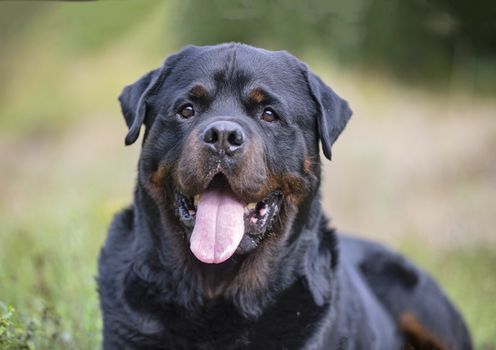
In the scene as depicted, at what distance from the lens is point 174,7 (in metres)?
7.98

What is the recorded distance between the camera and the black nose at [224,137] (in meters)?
3.43

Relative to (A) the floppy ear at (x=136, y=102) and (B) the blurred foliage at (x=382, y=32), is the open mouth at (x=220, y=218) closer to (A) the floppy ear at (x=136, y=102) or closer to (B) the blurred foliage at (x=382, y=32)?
(A) the floppy ear at (x=136, y=102)

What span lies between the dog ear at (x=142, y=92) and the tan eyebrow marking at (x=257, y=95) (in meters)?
0.48

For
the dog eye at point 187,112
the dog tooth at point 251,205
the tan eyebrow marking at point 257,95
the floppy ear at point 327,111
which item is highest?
the tan eyebrow marking at point 257,95

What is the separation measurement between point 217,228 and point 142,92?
34.9 inches

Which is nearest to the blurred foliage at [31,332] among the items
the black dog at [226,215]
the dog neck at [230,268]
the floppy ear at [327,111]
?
the black dog at [226,215]

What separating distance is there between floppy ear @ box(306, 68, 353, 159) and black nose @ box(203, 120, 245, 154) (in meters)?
0.60

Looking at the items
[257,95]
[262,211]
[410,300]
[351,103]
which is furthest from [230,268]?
[351,103]

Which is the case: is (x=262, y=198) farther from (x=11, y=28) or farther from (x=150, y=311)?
(x=11, y=28)

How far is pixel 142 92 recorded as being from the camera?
156 inches

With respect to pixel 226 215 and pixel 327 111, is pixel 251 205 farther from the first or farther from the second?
pixel 327 111

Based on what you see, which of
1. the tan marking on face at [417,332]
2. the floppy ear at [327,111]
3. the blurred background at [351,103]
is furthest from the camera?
the blurred background at [351,103]

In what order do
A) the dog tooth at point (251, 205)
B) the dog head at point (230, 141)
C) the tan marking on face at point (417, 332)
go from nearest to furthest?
the dog head at point (230, 141) → the dog tooth at point (251, 205) → the tan marking on face at point (417, 332)

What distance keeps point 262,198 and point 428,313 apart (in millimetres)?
2418
